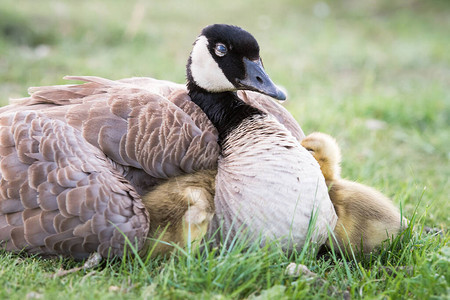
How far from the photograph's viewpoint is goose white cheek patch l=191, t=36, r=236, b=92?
3601 mm

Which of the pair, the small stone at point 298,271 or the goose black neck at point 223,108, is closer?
the small stone at point 298,271

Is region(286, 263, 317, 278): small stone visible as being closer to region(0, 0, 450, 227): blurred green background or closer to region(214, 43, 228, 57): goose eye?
region(0, 0, 450, 227): blurred green background

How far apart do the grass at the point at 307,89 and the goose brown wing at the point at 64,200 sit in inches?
5.7

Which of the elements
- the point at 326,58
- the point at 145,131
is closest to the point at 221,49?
the point at 145,131

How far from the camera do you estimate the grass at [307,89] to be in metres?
2.65

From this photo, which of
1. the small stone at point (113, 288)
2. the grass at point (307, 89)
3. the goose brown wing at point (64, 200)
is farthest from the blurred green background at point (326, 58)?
the small stone at point (113, 288)

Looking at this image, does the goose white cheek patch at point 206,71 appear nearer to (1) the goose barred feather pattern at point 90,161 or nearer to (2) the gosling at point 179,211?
(1) the goose barred feather pattern at point 90,161

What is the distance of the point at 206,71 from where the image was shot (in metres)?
3.64

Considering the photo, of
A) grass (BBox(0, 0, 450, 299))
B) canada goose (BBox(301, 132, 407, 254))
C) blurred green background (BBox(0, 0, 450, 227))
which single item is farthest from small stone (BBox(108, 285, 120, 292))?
blurred green background (BBox(0, 0, 450, 227))

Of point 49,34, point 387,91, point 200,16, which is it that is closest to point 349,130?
point 387,91

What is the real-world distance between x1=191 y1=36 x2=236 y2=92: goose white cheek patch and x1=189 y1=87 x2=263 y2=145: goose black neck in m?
0.06

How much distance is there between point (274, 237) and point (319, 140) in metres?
1.02

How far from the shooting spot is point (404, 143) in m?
5.96

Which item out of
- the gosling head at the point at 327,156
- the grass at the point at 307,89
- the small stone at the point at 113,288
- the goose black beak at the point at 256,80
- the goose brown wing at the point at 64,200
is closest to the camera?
the small stone at the point at 113,288
